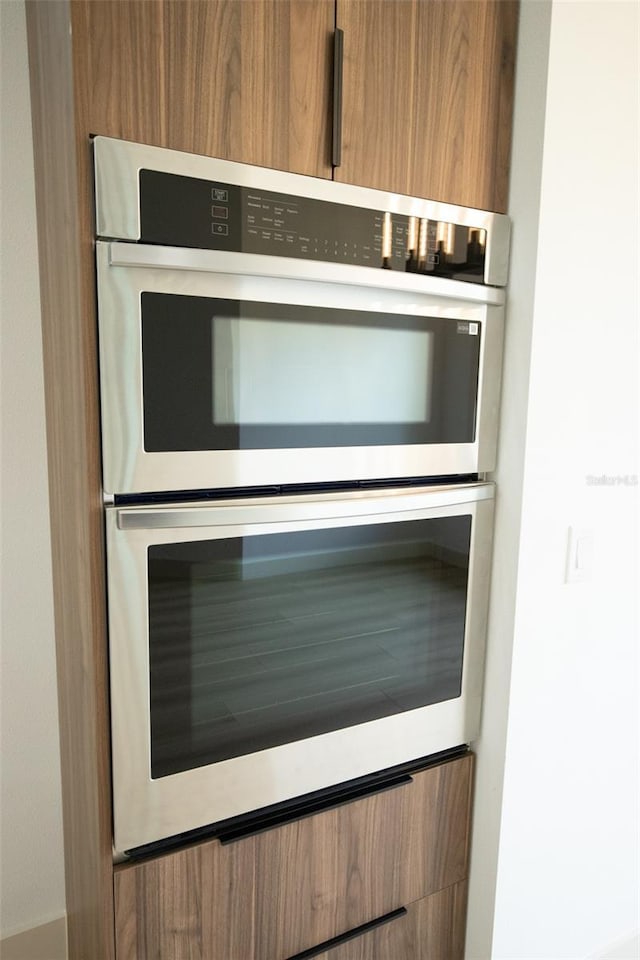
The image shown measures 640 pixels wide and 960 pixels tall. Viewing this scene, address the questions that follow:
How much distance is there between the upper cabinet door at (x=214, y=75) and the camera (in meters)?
0.88

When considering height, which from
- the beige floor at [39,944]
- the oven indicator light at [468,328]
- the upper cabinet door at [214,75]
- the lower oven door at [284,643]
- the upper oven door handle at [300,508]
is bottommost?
the beige floor at [39,944]

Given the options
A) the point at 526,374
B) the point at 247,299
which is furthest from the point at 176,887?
the point at 526,374

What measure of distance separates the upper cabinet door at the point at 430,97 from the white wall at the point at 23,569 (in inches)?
25.0

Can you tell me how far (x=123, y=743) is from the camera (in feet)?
3.26

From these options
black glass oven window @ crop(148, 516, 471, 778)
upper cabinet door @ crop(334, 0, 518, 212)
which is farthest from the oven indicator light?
black glass oven window @ crop(148, 516, 471, 778)

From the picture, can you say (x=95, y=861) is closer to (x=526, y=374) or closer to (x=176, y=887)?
(x=176, y=887)

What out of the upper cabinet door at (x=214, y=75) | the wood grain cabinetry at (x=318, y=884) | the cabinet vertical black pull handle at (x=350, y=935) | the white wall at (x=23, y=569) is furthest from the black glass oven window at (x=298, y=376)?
the cabinet vertical black pull handle at (x=350, y=935)

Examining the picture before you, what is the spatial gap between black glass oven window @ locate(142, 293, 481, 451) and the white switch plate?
30cm

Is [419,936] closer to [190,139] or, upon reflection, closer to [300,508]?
[300,508]

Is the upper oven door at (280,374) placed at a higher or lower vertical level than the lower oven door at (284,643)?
higher

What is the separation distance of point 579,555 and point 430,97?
88 cm

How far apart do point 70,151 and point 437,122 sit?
1.99ft

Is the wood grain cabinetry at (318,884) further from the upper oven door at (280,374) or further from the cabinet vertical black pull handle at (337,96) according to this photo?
the cabinet vertical black pull handle at (337,96)

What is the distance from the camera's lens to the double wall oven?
0.95 metres
